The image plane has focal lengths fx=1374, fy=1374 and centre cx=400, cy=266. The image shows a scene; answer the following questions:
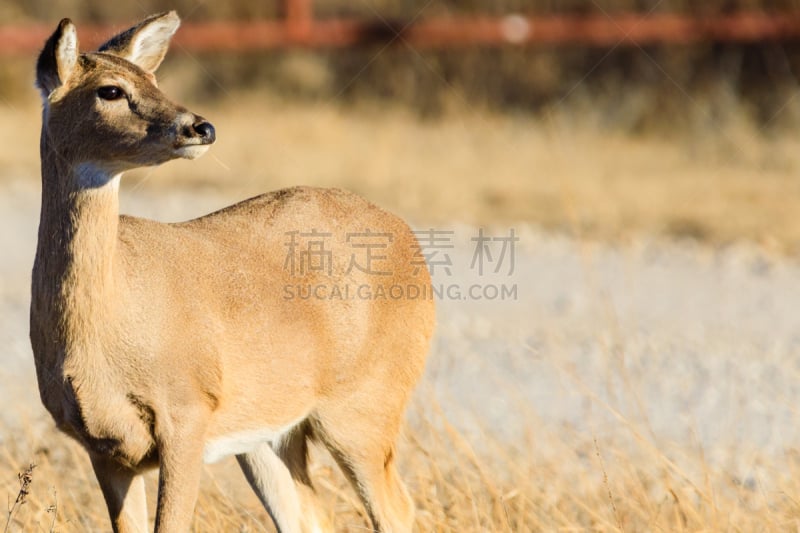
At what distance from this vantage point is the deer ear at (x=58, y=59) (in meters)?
3.81

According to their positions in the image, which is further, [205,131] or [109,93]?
[109,93]

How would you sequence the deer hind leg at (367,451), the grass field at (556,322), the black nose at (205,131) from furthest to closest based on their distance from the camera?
1. the grass field at (556,322)
2. the deer hind leg at (367,451)
3. the black nose at (205,131)

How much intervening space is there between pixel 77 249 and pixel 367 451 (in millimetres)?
1226

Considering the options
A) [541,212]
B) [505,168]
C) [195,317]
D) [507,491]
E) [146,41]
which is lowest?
[507,491]

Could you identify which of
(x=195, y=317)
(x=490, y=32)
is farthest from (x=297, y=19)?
(x=195, y=317)

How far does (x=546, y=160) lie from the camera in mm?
12414

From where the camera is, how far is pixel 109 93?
3.86 m

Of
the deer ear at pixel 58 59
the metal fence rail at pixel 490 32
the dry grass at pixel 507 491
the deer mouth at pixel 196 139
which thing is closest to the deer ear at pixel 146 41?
the deer ear at pixel 58 59

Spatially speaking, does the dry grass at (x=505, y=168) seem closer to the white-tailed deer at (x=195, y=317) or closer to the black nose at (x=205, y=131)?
the white-tailed deer at (x=195, y=317)

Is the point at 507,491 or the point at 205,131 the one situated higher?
the point at 205,131

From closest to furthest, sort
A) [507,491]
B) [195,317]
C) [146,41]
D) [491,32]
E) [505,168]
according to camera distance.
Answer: [195,317] → [146,41] → [507,491] → [505,168] → [491,32]

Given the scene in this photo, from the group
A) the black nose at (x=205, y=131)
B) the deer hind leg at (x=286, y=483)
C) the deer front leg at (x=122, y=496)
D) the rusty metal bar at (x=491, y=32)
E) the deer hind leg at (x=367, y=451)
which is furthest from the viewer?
the rusty metal bar at (x=491, y=32)

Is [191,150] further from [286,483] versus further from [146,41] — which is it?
[286,483]

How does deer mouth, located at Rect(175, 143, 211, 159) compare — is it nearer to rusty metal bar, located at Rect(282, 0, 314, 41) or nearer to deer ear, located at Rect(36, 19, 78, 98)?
deer ear, located at Rect(36, 19, 78, 98)
